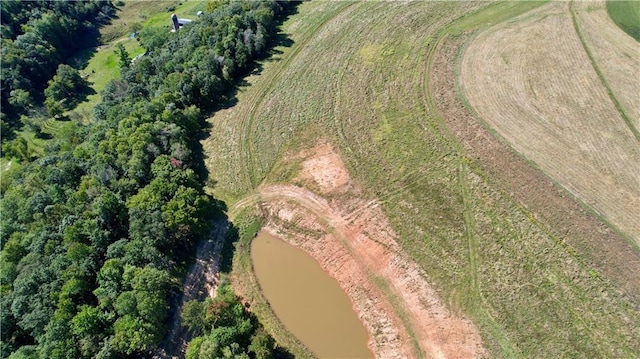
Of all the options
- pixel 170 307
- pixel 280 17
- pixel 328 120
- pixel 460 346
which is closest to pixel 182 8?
pixel 280 17

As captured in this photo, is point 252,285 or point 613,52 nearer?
point 252,285

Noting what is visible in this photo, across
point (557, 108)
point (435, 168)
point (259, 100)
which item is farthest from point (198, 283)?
point (557, 108)

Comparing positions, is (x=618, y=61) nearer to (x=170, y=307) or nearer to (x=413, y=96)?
(x=413, y=96)

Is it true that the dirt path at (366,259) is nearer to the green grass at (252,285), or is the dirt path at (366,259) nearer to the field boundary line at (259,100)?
the green grass at (252,285)

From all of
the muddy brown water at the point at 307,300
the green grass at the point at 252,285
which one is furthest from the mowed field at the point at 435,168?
the muddy brown water at the point at 307,300

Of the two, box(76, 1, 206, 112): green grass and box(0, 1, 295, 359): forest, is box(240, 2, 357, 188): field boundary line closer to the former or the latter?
box(0, 1, 295, 359): forest

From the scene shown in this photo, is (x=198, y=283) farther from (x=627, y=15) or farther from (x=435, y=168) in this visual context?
(x=627, y=15)
